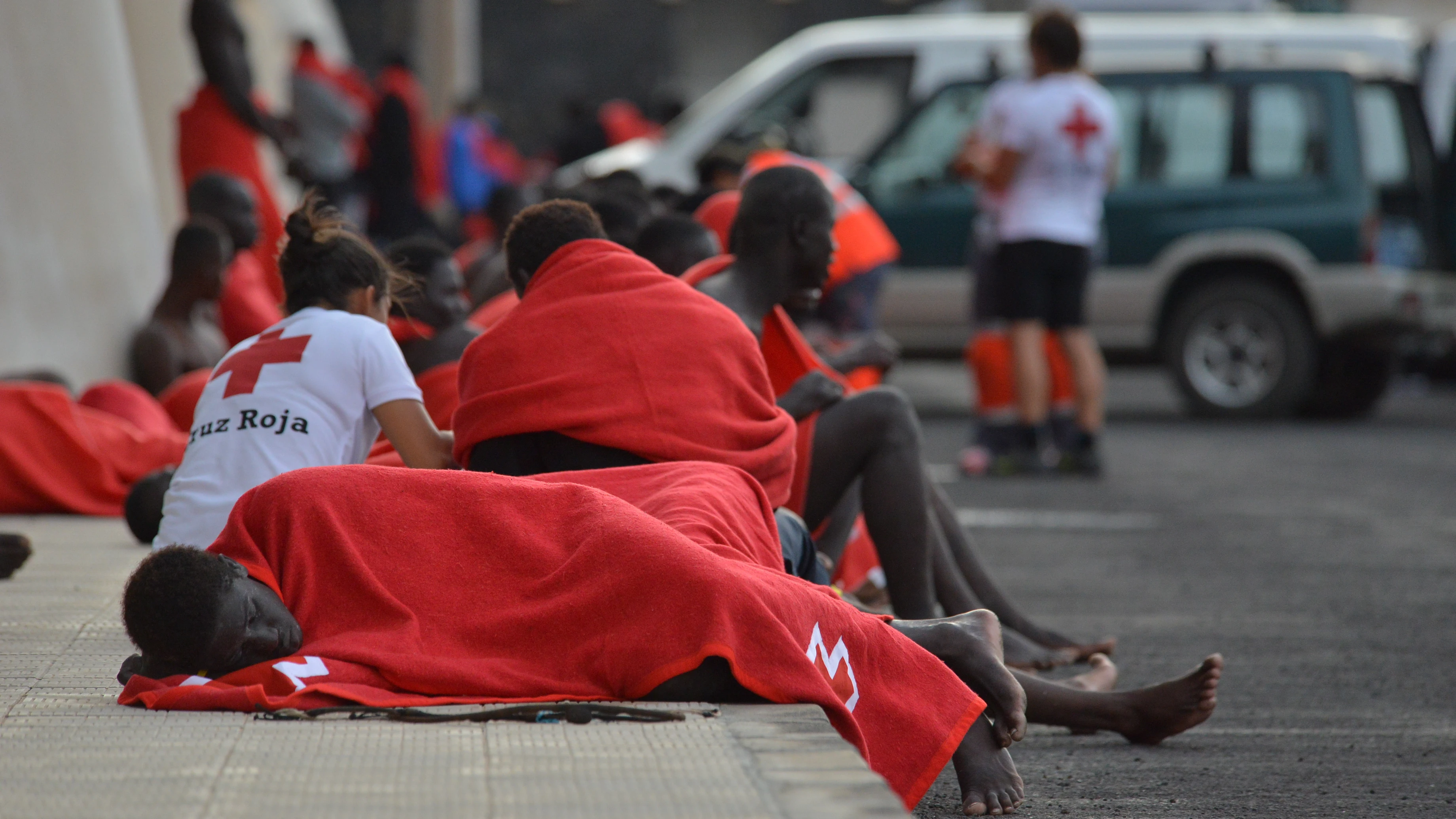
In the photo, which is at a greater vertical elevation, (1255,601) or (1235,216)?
(1235,216)

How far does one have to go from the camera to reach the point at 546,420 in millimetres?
3592

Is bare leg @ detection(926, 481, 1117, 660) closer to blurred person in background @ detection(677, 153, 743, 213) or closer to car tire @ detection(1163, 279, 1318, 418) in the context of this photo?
blurred person in background @ detection(677, 153, 743, 213)

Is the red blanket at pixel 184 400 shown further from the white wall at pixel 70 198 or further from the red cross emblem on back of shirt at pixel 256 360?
the red cross emblem on back of shirt at pixel 256 360

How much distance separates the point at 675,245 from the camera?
195 inches

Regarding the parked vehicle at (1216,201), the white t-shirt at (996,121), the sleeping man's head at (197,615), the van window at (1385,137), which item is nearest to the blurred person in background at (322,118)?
the parked vehicle at (1216,201)

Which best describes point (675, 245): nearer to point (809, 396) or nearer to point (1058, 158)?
point (809, 396)

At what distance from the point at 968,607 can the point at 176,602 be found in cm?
211

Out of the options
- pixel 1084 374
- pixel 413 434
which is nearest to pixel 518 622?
pixel 413 434

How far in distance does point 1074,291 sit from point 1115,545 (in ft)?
6.97

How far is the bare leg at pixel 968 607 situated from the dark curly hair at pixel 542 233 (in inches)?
43.9

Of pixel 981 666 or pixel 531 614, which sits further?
pixel 981 666

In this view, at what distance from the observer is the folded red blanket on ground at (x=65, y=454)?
5703 mm

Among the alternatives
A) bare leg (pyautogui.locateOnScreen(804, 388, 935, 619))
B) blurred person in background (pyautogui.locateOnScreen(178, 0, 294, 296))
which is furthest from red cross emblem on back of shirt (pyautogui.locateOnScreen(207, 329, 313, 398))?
blurred person in background (pyautogui.locateOnScreen(178, 0, 294, 296))

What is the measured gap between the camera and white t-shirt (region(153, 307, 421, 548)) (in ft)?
11.8
